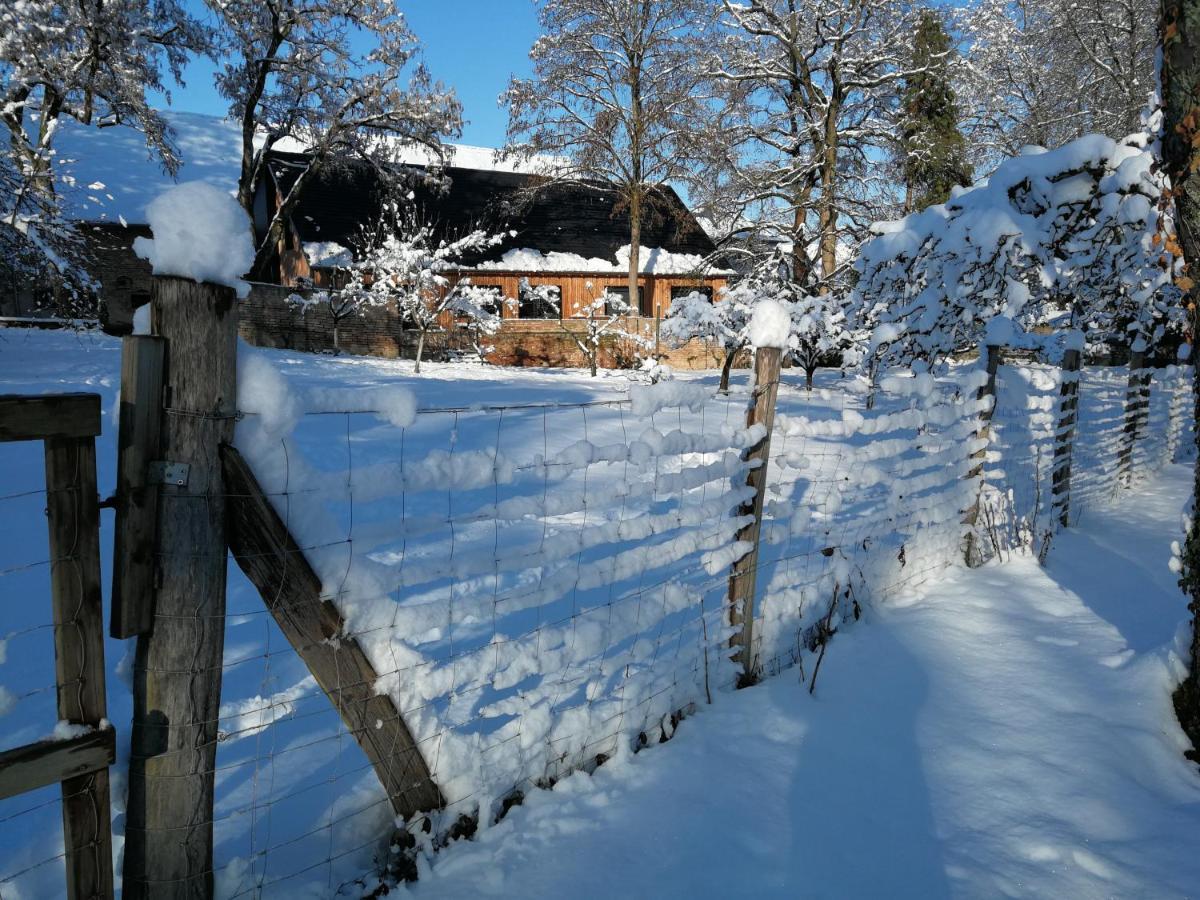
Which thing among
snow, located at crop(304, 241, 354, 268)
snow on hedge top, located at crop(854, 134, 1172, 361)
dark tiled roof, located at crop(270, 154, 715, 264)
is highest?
dark tiled roof, located at crop(270, 154, 715, 264)

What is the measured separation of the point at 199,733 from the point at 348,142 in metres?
26.2

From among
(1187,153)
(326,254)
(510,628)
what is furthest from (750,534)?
(326,254)

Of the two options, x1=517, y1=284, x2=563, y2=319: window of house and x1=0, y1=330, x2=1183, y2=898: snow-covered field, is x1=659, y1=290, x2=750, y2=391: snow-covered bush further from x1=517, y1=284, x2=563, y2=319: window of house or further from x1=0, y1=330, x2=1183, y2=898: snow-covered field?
x1=517, y1=284, x2=563, y2=319: window of house

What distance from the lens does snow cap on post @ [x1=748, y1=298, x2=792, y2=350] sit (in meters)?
3.39

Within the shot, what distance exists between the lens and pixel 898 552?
501cm

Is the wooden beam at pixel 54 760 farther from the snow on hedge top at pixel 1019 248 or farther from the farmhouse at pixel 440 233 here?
the farmhouse at pixel 440 233

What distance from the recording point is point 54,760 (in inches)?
64.4

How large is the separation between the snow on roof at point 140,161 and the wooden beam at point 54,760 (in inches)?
1025

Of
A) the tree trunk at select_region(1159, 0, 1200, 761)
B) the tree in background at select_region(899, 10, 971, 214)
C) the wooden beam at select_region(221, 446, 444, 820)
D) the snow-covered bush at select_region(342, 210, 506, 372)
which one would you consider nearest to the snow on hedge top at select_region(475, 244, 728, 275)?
the snow-covered bush at select_region(342, 210, 506, 372)

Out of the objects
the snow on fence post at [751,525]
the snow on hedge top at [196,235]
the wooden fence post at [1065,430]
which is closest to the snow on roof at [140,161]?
the wooden fence post at [1065,430]

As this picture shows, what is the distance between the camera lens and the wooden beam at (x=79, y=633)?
1637 millimetres

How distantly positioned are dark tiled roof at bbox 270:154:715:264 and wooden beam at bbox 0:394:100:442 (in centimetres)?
2537

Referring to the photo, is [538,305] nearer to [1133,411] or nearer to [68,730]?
[1133,411]

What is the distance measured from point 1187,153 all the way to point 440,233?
91.9 ft
